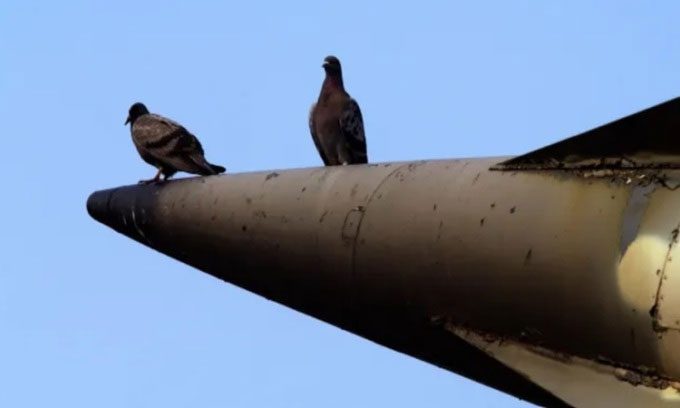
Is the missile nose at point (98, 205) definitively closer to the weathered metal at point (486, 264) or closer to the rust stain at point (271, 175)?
the weathered metal at point (486, 264)

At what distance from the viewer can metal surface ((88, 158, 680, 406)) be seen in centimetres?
518

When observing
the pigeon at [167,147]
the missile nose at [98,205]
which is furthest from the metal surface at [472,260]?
the pigeon at [167,147]

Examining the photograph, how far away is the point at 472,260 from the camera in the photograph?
5887 mm

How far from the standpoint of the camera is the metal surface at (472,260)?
5.18 m

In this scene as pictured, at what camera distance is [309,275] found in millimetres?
7113

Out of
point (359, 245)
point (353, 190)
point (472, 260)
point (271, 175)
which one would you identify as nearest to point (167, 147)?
point (271, 175)

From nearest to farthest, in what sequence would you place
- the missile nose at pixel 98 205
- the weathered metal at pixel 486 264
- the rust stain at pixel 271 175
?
1. the weathered metal at pixel 486 264
2. the rust stain at pixel 271 175
3. the missile nose at pixel 98 205

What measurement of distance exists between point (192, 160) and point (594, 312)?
6045 millimetres

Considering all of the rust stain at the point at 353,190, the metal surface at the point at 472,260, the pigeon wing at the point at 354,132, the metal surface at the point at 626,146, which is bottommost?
the metal surface at the point at 472,260

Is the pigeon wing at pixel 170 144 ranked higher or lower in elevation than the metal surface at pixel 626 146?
higher

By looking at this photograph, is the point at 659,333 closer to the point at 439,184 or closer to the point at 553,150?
the point at 553,150

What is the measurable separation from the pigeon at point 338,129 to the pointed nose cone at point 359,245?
10.3 feet

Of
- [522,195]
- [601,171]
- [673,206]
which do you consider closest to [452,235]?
[522,195]

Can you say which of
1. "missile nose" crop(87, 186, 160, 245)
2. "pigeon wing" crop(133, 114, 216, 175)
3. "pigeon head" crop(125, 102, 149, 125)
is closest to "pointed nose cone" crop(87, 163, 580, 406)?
"missile nose" crop(87, 186, 160, 245)
